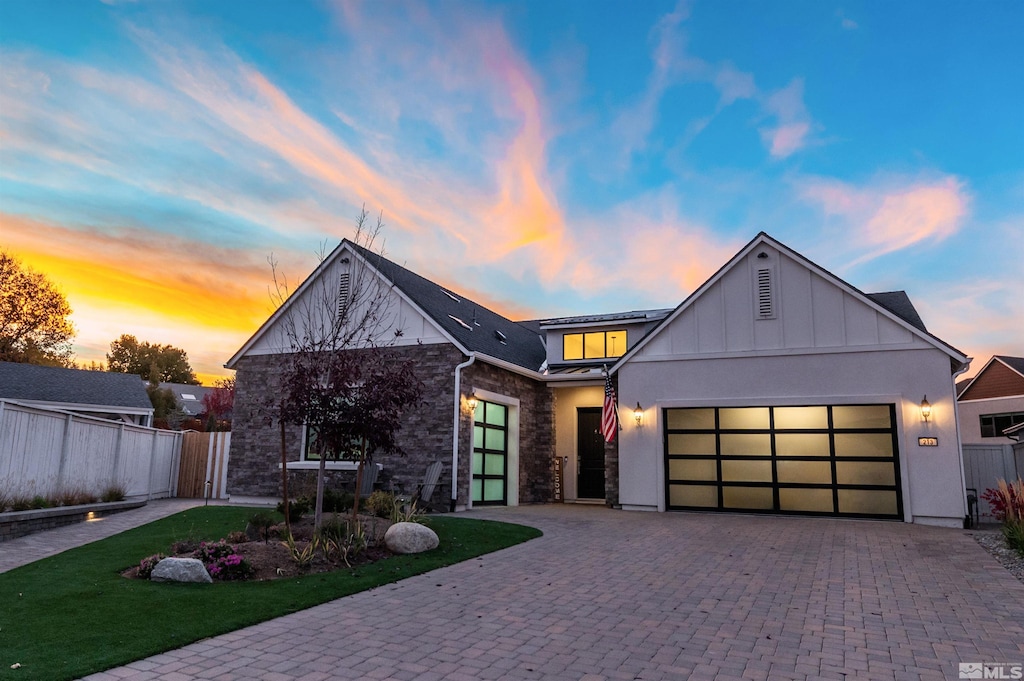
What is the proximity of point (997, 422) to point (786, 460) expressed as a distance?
20.2 m

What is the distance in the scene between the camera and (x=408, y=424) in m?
14.9

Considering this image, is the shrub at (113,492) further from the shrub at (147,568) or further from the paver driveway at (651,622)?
the paver driveway at (651,622)

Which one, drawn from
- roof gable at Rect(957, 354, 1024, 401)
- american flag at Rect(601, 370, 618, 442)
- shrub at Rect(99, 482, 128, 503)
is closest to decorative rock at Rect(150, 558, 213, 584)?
shrub at Rect(99, 482, 128, 503)

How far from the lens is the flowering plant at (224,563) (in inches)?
270

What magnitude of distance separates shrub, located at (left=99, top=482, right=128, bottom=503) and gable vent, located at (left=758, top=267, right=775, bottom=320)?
15385 mm

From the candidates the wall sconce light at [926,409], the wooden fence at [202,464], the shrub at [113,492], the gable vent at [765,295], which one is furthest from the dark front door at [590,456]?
the shrub at [113,492]

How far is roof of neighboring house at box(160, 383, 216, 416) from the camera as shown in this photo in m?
46.6

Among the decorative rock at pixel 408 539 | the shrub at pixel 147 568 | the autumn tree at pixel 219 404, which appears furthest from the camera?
the autumn tree at pixel 219 404

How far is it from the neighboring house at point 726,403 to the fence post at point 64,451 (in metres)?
3.37

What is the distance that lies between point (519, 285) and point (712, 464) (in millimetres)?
10391

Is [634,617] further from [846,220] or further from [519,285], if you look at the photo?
[519,285]

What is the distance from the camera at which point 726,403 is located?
14758 mm

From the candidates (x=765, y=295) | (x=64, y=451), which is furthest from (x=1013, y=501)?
(x=64, y=451)

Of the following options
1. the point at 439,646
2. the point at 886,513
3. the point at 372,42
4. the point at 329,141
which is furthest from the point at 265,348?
the point at 886,513
